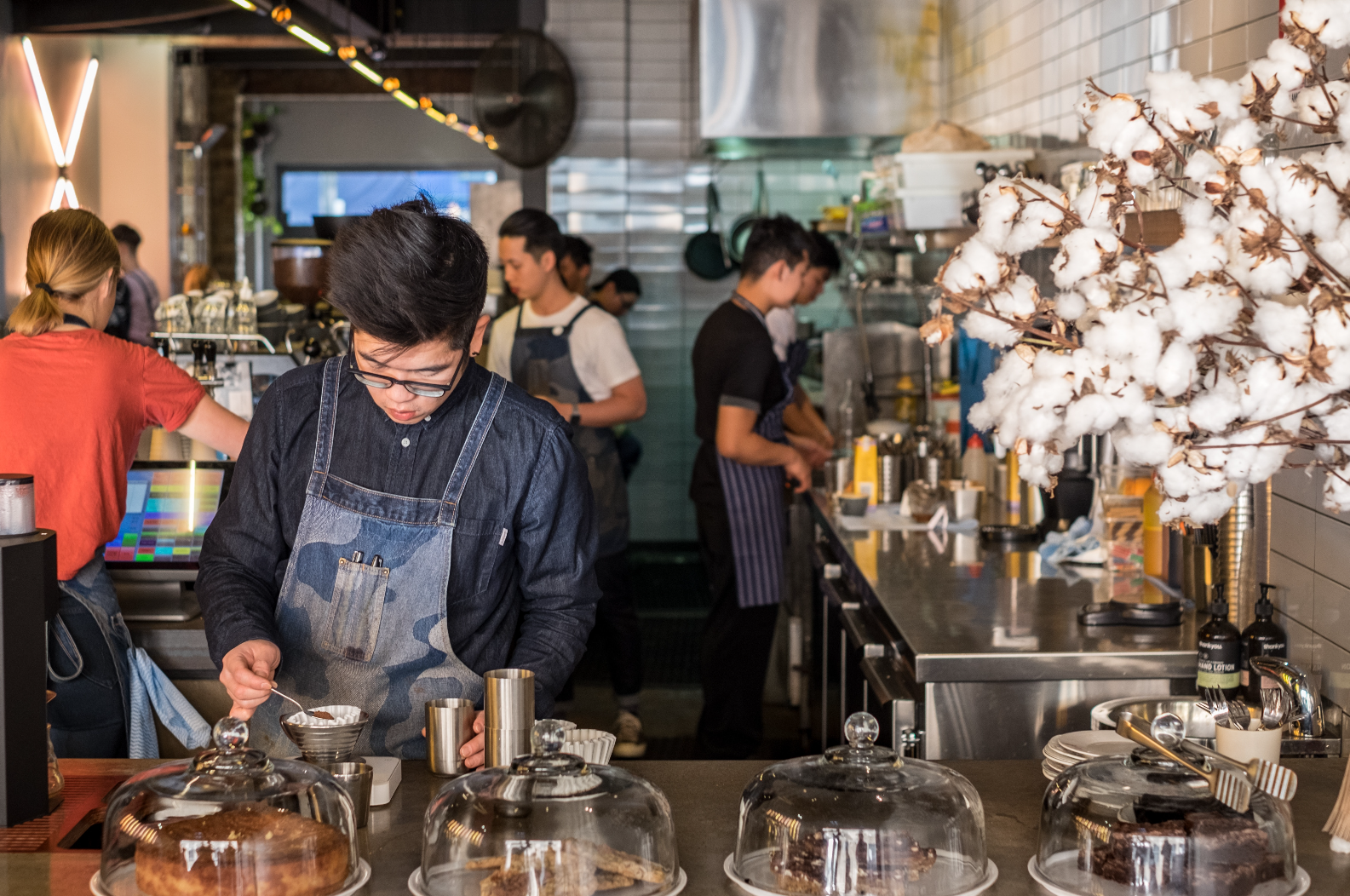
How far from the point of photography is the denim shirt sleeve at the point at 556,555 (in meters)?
2.13

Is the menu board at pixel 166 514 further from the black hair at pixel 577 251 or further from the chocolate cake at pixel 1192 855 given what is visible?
the black hair at pixel 577 251

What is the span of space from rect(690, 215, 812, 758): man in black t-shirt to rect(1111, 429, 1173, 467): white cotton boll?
3038 mm

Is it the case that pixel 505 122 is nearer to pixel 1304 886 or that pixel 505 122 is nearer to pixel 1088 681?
pixel 1088 681

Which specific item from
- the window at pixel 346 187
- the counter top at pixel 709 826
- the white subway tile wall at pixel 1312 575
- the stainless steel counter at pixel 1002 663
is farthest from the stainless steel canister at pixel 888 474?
the window at pixel 346 187

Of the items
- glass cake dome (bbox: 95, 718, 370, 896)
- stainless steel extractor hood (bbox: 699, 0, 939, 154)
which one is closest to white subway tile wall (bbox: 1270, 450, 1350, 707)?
glass cake dome (bbox: 95, 718, 370, 896)

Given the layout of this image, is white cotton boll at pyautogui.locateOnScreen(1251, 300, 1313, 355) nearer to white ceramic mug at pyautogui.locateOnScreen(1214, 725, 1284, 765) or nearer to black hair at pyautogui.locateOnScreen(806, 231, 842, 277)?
white ceramic mug at pyautogui.locateOnScreen(1214, 725, 1284, 765)

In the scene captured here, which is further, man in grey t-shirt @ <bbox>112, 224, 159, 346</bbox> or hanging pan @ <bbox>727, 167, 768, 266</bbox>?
hanging pan @ <bbox>727, 167, 768, 266</bbox>

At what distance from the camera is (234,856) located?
133 cm

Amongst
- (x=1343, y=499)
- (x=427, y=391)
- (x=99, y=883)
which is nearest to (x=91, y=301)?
(x=427, y=391)

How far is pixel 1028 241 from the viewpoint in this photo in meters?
1.43

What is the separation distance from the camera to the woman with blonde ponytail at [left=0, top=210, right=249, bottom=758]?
9.22 feet

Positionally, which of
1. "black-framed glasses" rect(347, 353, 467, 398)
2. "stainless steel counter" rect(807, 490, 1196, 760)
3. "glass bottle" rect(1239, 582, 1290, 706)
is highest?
"black-framed glasses" rect(347, 353, 467, 398)

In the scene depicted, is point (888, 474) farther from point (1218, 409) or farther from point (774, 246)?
point (1218, 409)

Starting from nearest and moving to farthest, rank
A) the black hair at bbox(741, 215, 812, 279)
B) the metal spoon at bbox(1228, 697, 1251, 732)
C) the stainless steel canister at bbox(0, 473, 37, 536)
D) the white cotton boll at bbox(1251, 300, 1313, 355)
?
the white cotton boll at bbox(1251, 300, 1313, 355), the stainless steel canister at bbox(0, 473, 37, 536), the metal spoon at bbox(1228, 697, 1251, 732), the black hair at bbox(741, 215, 812, 279)
